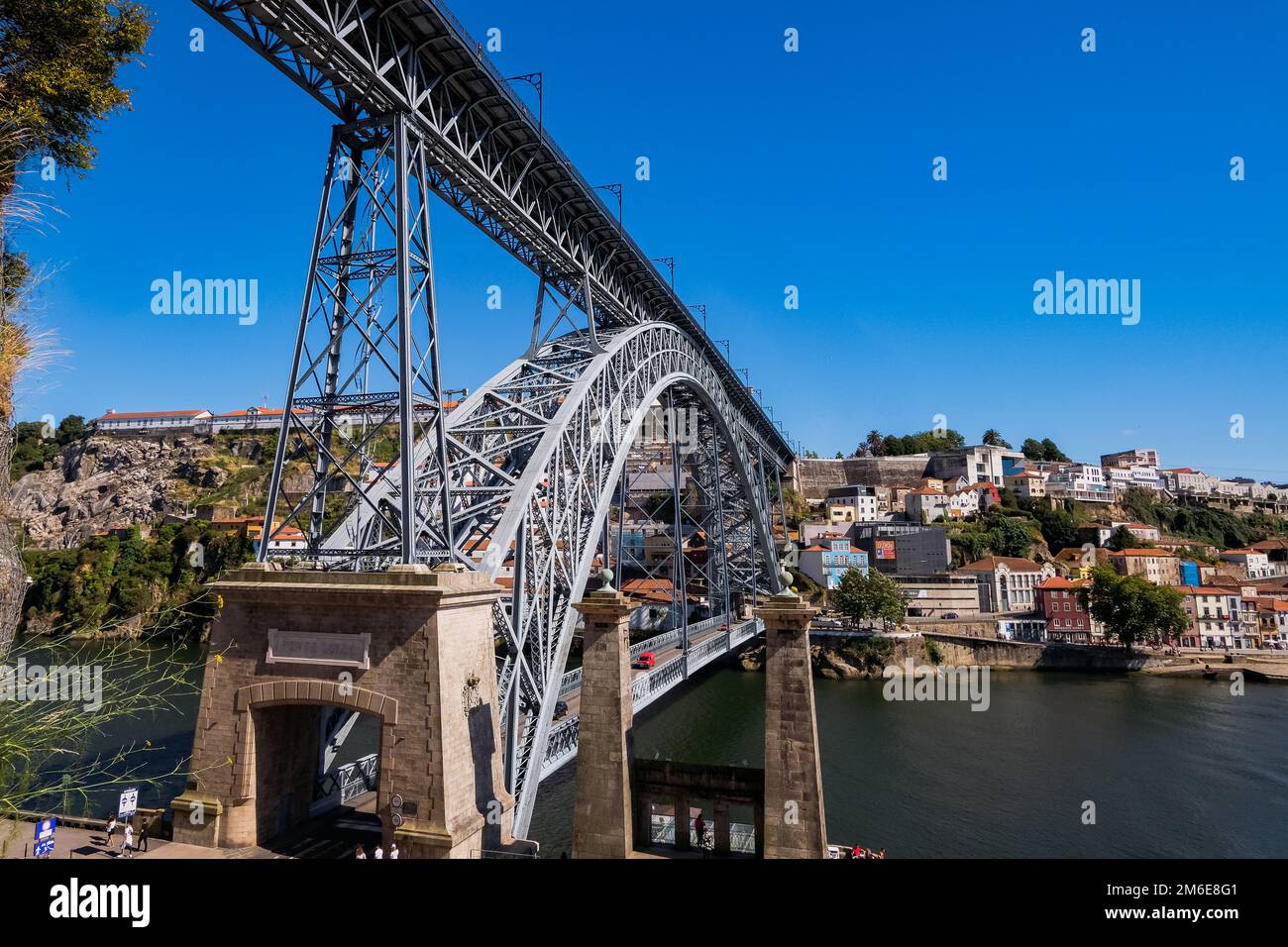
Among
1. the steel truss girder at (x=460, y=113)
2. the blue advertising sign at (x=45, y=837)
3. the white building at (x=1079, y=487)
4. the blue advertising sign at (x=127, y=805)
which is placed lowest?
the blue advertising sign at (x=127, y=805)

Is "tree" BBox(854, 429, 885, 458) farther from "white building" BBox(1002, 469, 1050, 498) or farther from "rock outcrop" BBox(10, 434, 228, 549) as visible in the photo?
"rock outcrop" BBox(10, 434, 228, 549)

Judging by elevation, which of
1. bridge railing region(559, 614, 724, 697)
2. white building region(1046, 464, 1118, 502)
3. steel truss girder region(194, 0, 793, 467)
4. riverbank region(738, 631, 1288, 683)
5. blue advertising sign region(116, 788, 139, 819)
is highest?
steel truss girder region(194, 0, 793, 467)

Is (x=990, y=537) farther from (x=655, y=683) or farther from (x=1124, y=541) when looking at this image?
(x=655, y=683)

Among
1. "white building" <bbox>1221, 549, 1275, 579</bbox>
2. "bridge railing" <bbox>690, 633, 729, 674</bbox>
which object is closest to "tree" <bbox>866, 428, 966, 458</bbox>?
"white building" <bbox>1221, 549, 1275, 579</bbox>

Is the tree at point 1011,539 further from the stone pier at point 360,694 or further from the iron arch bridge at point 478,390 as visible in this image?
the stone pier at point 360,694

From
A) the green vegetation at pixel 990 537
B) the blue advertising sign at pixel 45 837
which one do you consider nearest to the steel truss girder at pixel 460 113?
the blue advertising sign at pixel 45 837

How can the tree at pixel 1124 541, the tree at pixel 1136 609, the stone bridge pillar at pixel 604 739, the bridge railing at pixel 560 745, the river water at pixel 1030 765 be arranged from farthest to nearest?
the tree at pixel 1124 541 < the tree at pixel 1136 609 < the river water at pixel 1030 765 < the bridge railing at pixel 560 745 < the stone bridge pillar at pixel 604 739

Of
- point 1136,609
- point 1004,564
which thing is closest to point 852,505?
point 1004,564
